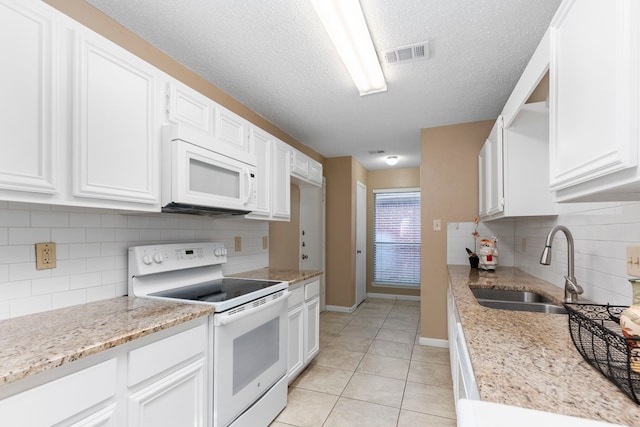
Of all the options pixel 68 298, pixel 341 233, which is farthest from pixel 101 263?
pixel 341 233

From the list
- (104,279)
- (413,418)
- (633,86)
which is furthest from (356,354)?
(633,86)

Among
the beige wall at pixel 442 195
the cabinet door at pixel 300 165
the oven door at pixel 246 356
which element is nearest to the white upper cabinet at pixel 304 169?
the cabinet door at pixel 300 165

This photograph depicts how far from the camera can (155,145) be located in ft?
5.42

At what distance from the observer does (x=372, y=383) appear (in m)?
2.58

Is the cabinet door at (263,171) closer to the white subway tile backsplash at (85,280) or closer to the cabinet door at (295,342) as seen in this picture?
the cabinet door at (295,342)

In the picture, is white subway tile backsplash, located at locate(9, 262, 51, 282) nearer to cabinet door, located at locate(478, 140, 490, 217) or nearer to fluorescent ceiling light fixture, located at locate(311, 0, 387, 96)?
fluorescent ceiling light fixture, located at locate(311, 0, 387, 96)

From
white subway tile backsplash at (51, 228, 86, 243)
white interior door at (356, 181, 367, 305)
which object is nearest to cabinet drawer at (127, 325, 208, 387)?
white subway tile backsplash at (51, 228, 86, 243)

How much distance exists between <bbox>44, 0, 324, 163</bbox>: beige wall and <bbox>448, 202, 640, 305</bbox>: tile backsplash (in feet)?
8.59

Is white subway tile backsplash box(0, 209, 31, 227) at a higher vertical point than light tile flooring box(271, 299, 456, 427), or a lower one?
higher

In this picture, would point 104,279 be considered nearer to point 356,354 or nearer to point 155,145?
point 155,145

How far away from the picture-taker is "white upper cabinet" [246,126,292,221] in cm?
252

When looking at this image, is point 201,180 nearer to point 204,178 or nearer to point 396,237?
point 204,178

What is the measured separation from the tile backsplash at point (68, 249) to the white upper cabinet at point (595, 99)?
2.02 m

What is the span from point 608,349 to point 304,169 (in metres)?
2.79
